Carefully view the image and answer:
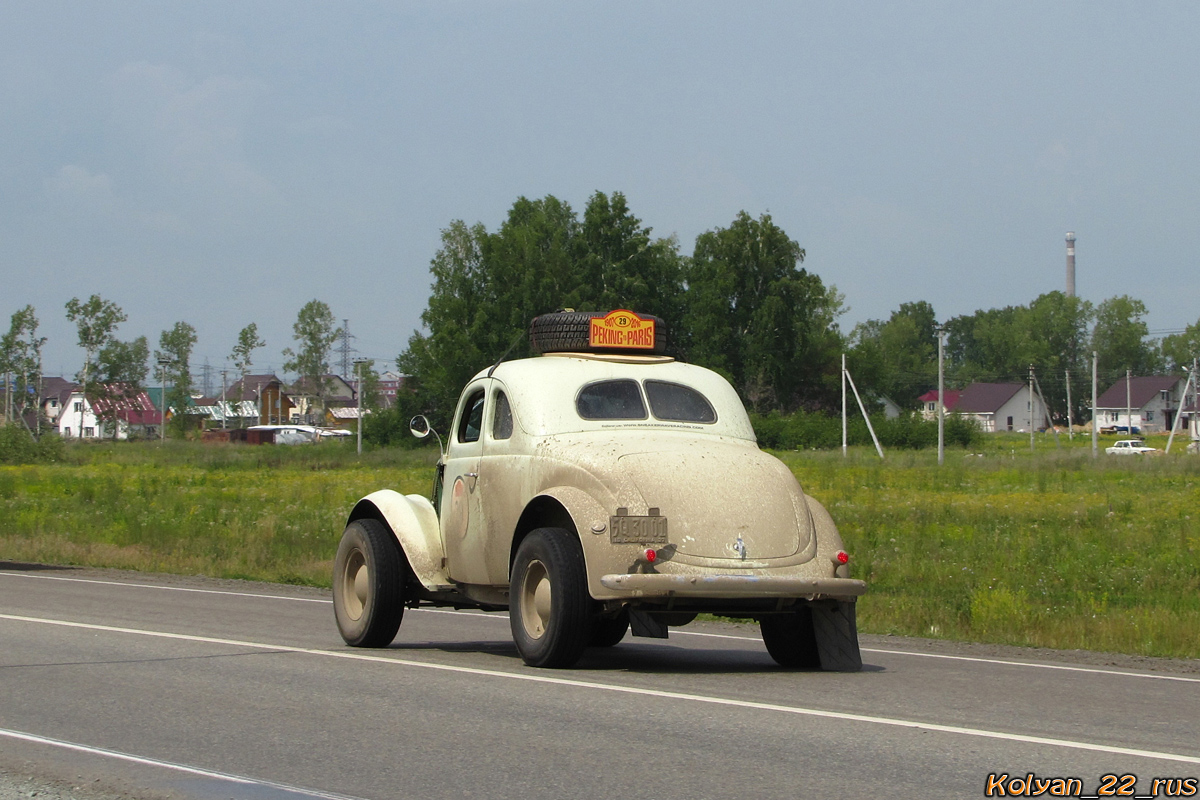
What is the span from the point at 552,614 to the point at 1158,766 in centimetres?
414

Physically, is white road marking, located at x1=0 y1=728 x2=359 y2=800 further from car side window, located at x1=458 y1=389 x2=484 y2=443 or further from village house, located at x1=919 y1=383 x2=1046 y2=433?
village house, located at x1=919 y1=383 x2=1046 y2=433

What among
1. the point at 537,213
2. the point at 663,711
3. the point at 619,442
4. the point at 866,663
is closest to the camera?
the point at 663,711

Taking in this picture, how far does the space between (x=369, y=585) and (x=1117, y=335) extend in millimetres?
164210

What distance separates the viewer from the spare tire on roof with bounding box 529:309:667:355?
1134 centimetres

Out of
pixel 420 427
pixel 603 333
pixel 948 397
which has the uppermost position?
pixel 948 397

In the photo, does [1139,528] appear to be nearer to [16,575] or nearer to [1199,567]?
[1199,567]

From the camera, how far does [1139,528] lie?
25828 mm

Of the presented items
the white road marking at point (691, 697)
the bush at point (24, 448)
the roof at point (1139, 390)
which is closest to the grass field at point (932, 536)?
the white road marking at point (691, 697)

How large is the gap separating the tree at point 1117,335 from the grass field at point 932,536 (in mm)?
115972

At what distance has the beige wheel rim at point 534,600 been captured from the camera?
31.1 feet

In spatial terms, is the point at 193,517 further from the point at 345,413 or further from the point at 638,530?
the point at 345,413

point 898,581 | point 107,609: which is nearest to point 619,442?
point 107,609

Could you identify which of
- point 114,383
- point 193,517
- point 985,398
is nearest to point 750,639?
point 193,517

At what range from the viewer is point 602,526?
907cm
